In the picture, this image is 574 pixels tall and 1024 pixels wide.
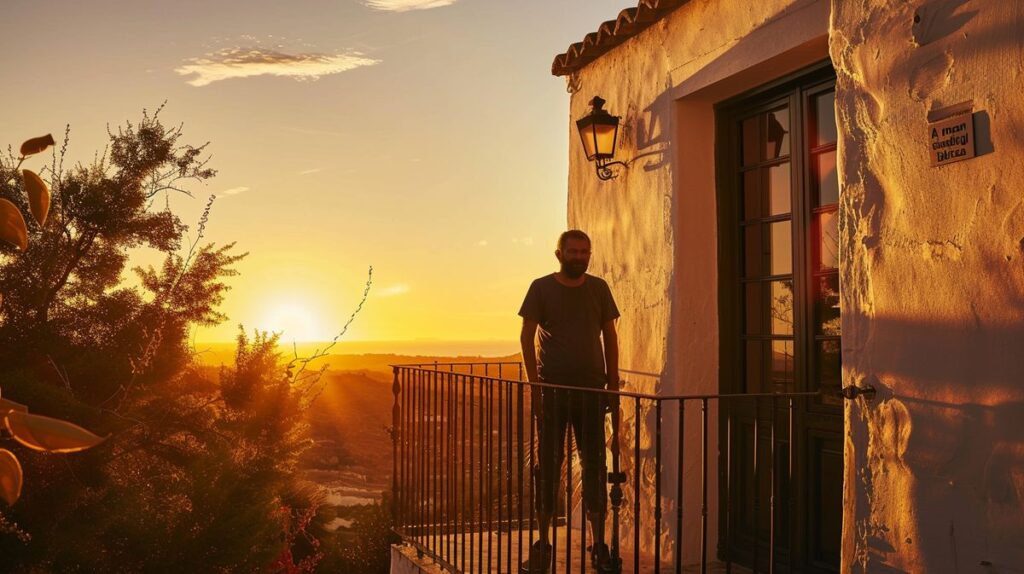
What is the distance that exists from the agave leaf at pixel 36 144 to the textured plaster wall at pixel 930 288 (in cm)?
318

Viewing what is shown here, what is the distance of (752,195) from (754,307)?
0.66 metres

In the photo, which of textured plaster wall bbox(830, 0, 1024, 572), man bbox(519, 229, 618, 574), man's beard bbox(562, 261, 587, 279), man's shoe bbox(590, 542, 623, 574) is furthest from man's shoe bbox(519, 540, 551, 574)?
textured plaster wall bbox(830, 0, 1024, 572)

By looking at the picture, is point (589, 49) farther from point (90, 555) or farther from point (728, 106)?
point (90, 555)

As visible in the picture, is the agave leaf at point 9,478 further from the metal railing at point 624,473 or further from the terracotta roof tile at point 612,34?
the terracotta roof tile at point 612,34

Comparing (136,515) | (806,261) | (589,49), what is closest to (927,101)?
(806,261)

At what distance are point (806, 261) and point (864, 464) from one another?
1.32 meters

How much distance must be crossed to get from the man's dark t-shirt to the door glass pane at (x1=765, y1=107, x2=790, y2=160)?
1.31 meters

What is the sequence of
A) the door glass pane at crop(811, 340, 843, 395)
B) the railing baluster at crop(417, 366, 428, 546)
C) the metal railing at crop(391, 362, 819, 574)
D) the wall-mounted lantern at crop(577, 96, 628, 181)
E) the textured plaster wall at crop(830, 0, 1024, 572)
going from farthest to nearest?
the wall-mounted lantern at crop(577, 96, 628, 181)
the railing baluster at crop(417, 366, 428, 546)
the metal railing at crop(391, 362, 819, 574)
the door glass pane at crop(811, 340, 843, 395)
the textured plaster wall at crop(830, 0, 1024, 572)

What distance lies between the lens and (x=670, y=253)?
547 centimetres

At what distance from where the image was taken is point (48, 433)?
0.60 m

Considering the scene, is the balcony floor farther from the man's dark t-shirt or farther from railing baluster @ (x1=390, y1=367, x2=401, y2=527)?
the man's dark t-shirt

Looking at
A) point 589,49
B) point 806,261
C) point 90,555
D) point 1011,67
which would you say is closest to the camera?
point 1011,67

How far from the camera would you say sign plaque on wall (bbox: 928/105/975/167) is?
3299 millimetres

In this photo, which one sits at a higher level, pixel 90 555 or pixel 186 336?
pixel 186 336
